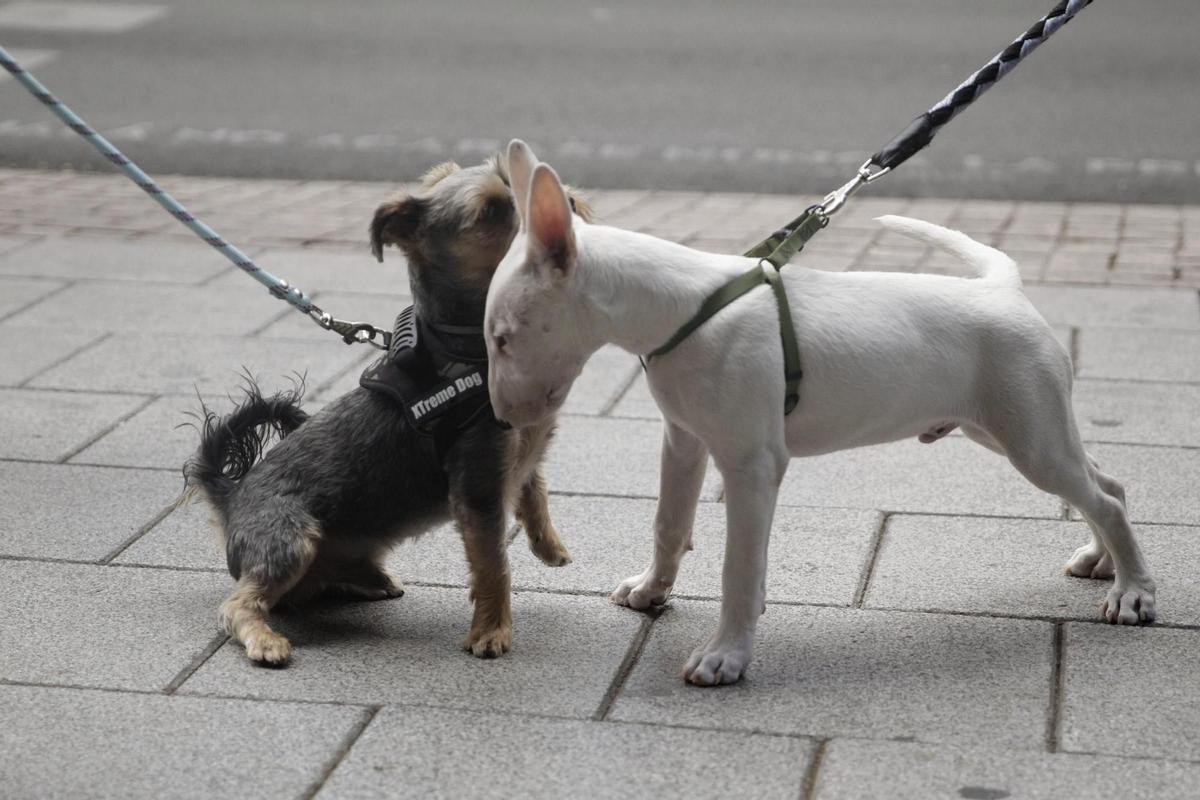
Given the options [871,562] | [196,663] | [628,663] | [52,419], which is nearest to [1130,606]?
[871,562]

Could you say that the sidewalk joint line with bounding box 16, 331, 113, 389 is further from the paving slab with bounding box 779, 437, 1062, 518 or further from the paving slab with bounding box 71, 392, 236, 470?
the paving slab with bounding box 779, 437, 1062, 518

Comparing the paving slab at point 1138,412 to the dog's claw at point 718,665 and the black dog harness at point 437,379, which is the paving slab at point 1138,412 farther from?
the black dog harness at point 437,379

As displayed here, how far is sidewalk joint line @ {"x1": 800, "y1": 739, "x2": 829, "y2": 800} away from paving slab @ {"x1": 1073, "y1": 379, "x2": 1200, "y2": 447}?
236 cm

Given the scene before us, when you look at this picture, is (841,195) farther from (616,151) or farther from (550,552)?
(616,151)

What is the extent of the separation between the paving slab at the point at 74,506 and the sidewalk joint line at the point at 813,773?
7.37 feet

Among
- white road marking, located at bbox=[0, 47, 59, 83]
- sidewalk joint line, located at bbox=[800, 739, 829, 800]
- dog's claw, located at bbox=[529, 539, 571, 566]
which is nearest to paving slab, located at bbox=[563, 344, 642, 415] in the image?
dog's claw, located at bbox=[529, 539, 571, 566]

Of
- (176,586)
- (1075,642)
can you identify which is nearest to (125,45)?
(176,586)

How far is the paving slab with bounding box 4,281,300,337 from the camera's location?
22.0 ft

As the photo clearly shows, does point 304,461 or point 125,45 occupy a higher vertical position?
point 304,461

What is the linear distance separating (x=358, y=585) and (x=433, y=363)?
698mm

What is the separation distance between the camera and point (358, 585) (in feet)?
14.0

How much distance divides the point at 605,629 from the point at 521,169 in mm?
1274

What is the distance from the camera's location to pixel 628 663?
3.87 metres

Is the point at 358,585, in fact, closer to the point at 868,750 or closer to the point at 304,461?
the point at 304,461
